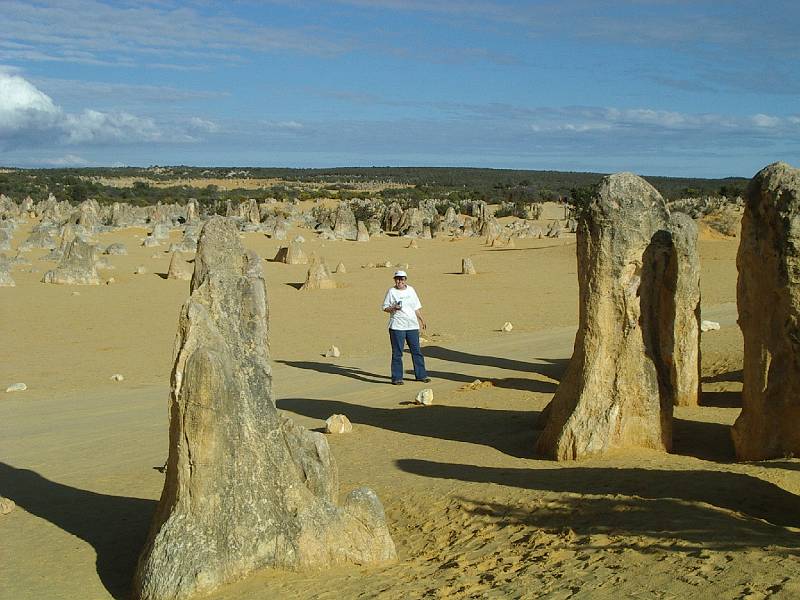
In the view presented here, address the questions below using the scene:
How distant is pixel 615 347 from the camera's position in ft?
28.5

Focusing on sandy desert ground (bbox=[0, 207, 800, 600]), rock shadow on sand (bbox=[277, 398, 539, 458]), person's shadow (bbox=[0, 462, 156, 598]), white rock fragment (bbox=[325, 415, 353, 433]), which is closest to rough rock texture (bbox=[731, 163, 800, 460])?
sandy desert ground (bbox=[0, 207, 800, 600])

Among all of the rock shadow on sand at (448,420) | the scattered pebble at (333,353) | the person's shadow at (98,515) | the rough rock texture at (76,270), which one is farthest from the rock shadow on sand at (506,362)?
the rough rock texture at (76,270)

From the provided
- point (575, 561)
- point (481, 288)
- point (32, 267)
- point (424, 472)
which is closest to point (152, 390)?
point (424, 472)

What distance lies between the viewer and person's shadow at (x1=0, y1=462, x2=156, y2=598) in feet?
22.1

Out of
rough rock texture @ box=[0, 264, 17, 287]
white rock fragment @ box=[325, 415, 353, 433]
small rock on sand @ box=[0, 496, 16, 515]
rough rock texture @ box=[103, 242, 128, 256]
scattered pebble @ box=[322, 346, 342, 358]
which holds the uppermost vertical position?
rough rock texture @ box=[103, 242, 128, 256]

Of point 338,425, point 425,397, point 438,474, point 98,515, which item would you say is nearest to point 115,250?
point 425,397

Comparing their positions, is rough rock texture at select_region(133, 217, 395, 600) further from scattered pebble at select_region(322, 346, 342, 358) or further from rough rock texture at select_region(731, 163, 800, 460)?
scattered pebble at select_region(322, 346, 342, 358)

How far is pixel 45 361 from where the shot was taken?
16.5 metres

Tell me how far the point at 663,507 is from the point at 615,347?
99.9 inches

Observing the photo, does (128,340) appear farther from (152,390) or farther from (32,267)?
(32,267)

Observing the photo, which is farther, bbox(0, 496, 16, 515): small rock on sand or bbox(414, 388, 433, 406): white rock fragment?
bbox(414, 388, 433, 406): white rock fragment

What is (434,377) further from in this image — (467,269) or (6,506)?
(467,269)

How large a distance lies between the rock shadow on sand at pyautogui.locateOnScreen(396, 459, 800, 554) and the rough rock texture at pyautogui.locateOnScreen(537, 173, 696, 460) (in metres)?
0.74

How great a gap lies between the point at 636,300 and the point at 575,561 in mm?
3570
